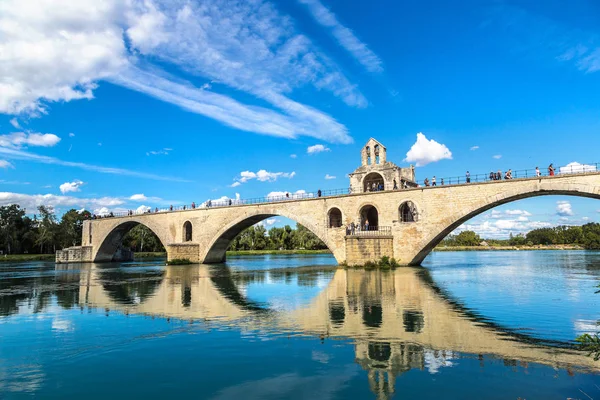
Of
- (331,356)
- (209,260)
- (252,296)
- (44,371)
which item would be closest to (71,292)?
(252,296)

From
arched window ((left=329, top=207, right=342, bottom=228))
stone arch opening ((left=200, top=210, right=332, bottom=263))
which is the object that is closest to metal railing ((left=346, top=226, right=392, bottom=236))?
arched window ((left=329, top=207, right=342, bottom=228))

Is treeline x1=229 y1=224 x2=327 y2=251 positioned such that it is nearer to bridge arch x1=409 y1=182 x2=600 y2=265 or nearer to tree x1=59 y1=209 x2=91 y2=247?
tree x1=59 y1=209 x2=91 y2=247

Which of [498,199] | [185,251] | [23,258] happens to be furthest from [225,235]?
[23,258]

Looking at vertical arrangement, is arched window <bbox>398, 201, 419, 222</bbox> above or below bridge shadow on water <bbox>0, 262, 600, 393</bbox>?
above

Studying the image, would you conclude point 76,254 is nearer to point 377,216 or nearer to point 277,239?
point 277,239

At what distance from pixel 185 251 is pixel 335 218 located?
19555 millimetres

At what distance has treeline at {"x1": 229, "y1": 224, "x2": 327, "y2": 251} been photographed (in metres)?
85.3

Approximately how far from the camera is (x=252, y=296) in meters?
18.8

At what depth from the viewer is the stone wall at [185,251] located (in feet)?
160

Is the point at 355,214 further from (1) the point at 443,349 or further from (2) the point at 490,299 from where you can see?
(1) the point at 443,349

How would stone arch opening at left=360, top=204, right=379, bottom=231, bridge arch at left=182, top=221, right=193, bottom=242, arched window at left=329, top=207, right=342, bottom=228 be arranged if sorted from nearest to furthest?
stone arch opening at left=360, top=204, right=379, bottom=231
arched window at left=329, top=207, right=342, bottom=228
bridge arch at left=182, top=221, right=193, bottom=242

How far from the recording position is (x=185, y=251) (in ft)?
161

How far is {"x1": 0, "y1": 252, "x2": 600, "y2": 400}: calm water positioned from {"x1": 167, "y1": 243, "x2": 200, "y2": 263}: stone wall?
31.2m

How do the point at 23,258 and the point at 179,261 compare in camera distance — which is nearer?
the point at 179,261
